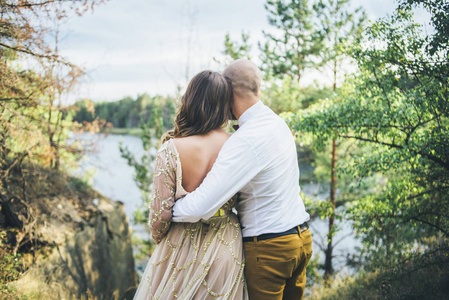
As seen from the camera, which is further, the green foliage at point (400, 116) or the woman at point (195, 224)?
the green foliage at point (400, 116)

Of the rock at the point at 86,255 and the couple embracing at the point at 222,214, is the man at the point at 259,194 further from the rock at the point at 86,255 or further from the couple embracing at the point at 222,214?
the rock at the point at 86,255

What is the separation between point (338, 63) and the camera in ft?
30.4

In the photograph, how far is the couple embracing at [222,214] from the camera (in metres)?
1.75

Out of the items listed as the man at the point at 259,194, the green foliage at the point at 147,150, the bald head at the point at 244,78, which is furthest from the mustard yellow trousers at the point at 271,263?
the green foliage at the point at 147,150

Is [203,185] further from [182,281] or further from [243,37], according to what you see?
[243,37]

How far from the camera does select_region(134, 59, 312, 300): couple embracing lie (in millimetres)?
1754

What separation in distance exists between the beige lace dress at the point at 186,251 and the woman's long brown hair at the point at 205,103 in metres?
0.19

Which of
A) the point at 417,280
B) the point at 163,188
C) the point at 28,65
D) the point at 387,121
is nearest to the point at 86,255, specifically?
the point at 28,65

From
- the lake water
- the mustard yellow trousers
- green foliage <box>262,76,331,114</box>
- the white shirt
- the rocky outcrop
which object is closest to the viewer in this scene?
the white shirt

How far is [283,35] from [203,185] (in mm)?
9719

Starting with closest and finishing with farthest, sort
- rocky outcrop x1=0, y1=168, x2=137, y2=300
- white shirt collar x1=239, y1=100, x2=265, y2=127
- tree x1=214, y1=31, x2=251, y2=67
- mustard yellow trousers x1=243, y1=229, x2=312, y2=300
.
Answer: mustard yellow trousers x1=243, y1=229, x2=312, y2=300
white shirt collar x1=239, y1=100, x2=265, y2=127
rocky outcrop x1=0, y1=168, x2=137, y2=300
tree x1=214, y1=31, x2=251, y2=67

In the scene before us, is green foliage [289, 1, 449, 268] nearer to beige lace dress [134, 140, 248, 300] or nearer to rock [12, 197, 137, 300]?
beige lace dress [134, 140, 248, 300]

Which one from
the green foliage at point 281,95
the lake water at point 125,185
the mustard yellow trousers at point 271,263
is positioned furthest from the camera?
the green foliage at point 281,95

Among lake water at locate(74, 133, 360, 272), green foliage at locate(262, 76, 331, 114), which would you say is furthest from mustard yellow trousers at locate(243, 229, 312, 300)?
green foliage at locate(262, 76, 331, 114)
